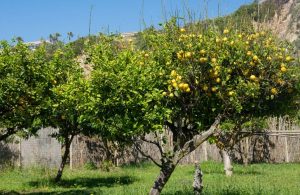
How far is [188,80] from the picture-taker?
6.97m

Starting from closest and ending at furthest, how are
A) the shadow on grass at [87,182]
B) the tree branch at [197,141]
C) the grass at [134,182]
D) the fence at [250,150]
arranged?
the tree branch at [197,141], the grass at [134,182], the shadow on grass at [87,182], the fence at [250,150]

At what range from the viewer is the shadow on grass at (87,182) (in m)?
13.8

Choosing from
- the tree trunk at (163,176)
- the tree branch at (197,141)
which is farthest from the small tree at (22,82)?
the tree branch at (197,141)

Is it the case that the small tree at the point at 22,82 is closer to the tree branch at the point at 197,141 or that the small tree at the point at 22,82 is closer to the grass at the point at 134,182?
the grass at the point at 134,182

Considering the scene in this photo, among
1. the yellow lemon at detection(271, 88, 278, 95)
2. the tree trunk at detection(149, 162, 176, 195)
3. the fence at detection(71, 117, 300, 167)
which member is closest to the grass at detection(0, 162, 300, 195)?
the fence at detection(71, 117, 300, 167)

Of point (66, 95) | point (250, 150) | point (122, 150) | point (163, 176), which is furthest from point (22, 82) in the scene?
point (250, 150)

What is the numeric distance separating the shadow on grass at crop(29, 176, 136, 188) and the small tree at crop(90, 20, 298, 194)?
6.69 metres

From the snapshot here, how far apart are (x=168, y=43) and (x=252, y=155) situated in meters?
15.1

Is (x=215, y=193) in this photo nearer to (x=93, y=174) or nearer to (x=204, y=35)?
(x=204, y=35)

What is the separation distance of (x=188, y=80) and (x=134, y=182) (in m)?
7.68

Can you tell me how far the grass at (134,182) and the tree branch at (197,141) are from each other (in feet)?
8.66

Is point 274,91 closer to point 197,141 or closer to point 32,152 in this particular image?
point 197,141

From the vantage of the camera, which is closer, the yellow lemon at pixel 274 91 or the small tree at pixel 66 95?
the yellow lemon at pixel 274 91

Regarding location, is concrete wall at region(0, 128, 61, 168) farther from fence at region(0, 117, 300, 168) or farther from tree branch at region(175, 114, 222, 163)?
tree branch at region(175, 114, 222, 163)
